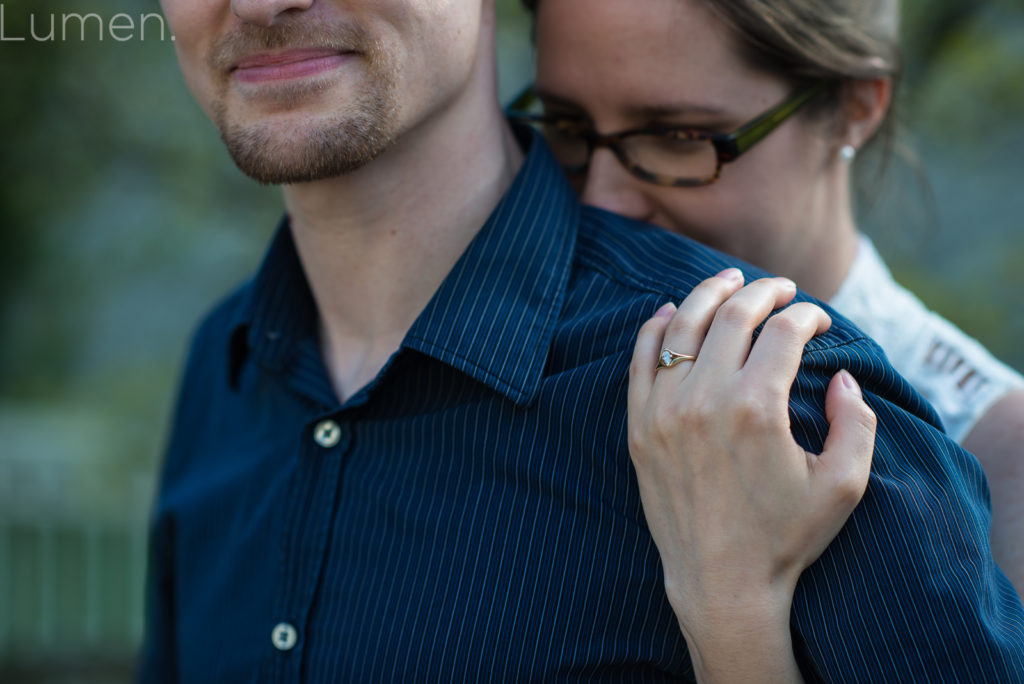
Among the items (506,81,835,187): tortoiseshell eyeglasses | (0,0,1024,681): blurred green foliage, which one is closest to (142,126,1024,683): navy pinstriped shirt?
(506,81,835,187): tortoiseshell eyeglasses

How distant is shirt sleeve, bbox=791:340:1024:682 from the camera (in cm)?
139

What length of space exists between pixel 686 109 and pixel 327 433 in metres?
0.98

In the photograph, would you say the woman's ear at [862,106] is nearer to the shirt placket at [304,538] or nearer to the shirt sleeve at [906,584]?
the shirt sleeve at [906,584]

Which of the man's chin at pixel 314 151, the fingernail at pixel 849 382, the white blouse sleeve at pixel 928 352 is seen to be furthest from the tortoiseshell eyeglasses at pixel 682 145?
the fingernail at pixel 849 382

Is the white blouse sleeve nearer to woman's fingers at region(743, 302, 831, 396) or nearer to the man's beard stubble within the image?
woman's fingers at region(743, 302, 831, 396)

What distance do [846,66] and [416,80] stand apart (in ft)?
3.42

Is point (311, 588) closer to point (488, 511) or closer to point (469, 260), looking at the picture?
point (488, 511)

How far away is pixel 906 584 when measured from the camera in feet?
4.55

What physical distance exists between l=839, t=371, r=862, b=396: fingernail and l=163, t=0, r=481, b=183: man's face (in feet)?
2.72

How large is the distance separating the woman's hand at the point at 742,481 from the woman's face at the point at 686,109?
75cm

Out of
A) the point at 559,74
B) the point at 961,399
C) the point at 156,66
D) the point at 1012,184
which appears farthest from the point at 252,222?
the point at 961,399

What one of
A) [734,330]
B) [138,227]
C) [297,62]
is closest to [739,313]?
[734,330]

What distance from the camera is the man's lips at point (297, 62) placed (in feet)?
5.65

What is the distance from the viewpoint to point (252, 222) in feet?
24.1
